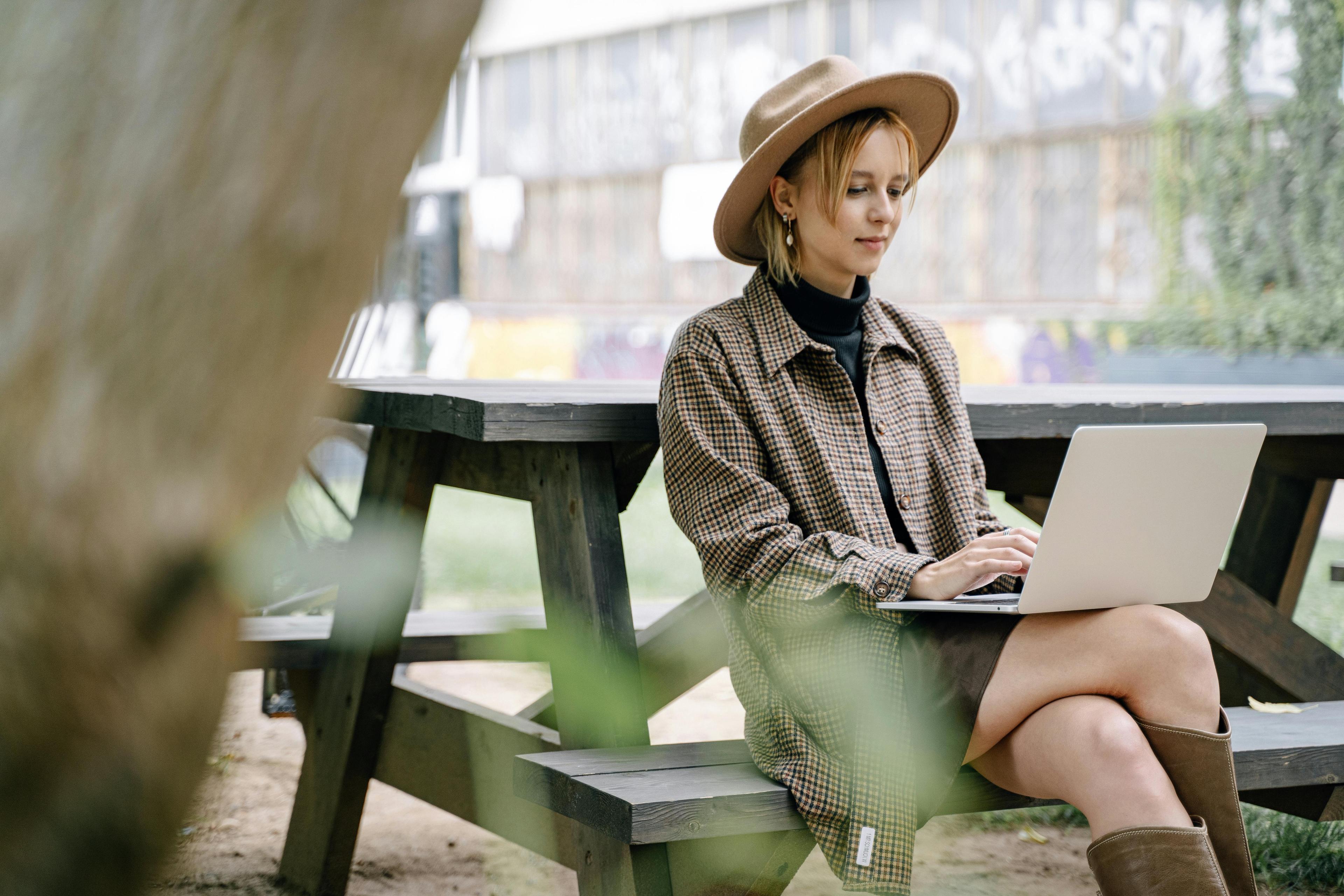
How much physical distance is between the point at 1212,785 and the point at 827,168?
100cm

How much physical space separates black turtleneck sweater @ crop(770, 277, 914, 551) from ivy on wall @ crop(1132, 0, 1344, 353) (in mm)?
7898

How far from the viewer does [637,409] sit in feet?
6.61

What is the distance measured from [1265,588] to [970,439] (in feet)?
5.19

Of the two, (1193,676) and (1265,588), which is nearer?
(1193,676)

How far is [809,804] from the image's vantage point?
66.8 inches

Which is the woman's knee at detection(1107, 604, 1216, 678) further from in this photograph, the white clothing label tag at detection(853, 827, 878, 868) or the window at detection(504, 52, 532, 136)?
the window at detection(504, 52, 532, 136)

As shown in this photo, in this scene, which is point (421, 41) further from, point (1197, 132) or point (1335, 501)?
point (1197, 132)

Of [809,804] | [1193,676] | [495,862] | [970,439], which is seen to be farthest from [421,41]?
[495,862]

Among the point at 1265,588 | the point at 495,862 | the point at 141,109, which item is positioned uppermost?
the point at 141,109

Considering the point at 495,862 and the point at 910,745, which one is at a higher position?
the point at 910,745

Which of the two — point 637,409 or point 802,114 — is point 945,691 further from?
point 802,114

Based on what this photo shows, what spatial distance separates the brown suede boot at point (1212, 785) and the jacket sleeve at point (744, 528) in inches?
14.6

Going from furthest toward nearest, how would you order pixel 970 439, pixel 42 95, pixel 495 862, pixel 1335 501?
pixel 1335 501 → pixel 495 862 → pixel 970 439 → pixel 42 95

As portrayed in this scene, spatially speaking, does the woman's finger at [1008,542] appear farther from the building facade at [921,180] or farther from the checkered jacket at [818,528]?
the building facade at [921,180]
